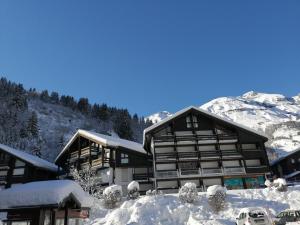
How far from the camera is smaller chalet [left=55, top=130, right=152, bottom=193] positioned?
40531 mm

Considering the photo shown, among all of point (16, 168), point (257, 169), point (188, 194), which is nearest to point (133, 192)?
point (188, 194)

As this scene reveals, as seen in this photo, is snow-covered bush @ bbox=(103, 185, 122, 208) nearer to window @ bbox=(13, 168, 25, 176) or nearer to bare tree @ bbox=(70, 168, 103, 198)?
bare tree @ bbox=(70, 168, 103, 198)

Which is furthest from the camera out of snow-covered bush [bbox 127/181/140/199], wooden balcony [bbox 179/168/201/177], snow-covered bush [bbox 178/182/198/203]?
wooden balcony [bbox 179/168/201/177]

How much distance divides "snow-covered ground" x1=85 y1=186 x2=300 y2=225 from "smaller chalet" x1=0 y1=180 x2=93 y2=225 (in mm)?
6986

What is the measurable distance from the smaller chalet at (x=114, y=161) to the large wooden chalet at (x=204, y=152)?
→ 298 centimetres

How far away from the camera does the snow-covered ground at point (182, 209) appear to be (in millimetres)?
23812

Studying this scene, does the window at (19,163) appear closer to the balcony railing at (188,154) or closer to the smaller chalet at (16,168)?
the smaller chalet at (16,168)

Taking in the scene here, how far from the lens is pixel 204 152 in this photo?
39.6 meters

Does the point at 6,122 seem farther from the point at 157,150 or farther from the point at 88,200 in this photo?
the point at 88,200

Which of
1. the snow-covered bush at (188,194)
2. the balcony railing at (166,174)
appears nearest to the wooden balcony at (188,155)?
the balcony railing at (166,174)

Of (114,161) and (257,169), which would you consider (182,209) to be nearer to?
(257,169)

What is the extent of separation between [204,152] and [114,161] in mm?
11685

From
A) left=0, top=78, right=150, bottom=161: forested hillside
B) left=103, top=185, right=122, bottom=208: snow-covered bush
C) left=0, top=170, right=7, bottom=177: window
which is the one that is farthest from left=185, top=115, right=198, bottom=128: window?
left=0, top=78, right=150, bottom=161: forested hillside

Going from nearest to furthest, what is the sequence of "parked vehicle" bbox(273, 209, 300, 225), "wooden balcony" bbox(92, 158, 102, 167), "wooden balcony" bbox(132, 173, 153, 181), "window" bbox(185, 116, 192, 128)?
1. "parked vehicle" bbox(273, 209, 300, 225)
2. "wooden balcony" bbox(92, 158, 102, 167)
3. "wooden balcony" bbox(132, 173, 153, 181)
4. "window" bbox(185, 116, 192, 128)
